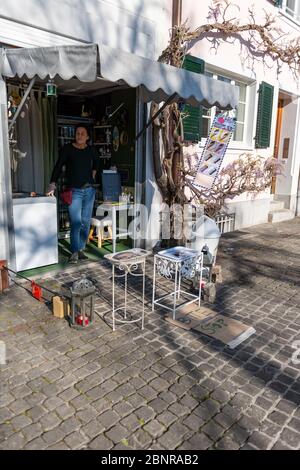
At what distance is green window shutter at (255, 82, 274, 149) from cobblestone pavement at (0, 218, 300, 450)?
5301 millimetres

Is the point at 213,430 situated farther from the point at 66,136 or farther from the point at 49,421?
the point at 66,136

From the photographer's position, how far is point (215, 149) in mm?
5645

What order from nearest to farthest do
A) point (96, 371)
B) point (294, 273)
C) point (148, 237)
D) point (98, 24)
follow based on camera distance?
point (96, 371)
point (98, 24)
point (294, 273)
point (148, 237)

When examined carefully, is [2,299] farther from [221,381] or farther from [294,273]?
[294,273]

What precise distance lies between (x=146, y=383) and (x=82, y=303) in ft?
3.35

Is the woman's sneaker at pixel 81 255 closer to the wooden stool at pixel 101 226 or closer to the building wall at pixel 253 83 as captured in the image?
the wooden stool at pixel 101 226

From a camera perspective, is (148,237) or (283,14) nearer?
(148,237)

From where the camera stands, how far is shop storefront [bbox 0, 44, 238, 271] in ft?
11.2

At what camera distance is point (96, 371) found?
2867mm

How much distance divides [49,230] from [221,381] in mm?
3127

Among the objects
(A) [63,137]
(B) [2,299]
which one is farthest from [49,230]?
(A) [63,137]

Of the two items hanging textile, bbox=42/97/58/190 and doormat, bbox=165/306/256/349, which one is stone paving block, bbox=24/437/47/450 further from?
hanging textile, bbox=42/97/58/190
